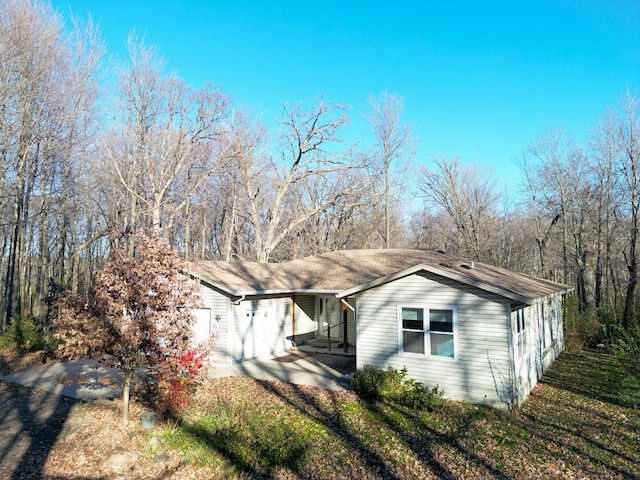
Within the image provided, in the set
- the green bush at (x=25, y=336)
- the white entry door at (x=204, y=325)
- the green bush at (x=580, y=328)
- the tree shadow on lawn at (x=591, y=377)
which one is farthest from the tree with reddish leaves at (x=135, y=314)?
the green bush at (x=580, y=328)

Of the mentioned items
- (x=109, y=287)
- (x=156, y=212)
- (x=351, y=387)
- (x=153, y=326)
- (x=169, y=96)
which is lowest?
(x=351, y=387)

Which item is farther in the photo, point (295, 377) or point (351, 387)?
point (295, 377)

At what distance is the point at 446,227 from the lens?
36438 mm

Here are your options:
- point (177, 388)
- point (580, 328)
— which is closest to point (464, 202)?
point (580, 328)

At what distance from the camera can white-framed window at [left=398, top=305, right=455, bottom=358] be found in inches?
375

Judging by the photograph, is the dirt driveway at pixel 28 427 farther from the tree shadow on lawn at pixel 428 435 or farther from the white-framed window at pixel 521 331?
the white-framed window at pixel 521 331

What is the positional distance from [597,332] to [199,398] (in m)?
17.1

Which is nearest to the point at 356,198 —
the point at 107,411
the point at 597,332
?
the point at 597,332

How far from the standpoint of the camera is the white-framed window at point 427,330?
952cm

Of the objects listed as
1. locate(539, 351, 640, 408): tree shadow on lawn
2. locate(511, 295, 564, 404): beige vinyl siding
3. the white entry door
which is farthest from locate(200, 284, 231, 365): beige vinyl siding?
locate(539, 351, 640, 408): tree shadow on lawn

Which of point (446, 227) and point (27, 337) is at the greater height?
point (446, 227)

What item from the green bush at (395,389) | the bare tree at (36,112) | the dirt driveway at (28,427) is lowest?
the dirt driveway at (28,427)

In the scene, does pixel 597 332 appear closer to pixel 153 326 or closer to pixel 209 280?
pixel 209 280

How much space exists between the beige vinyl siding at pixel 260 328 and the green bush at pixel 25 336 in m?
7.39
